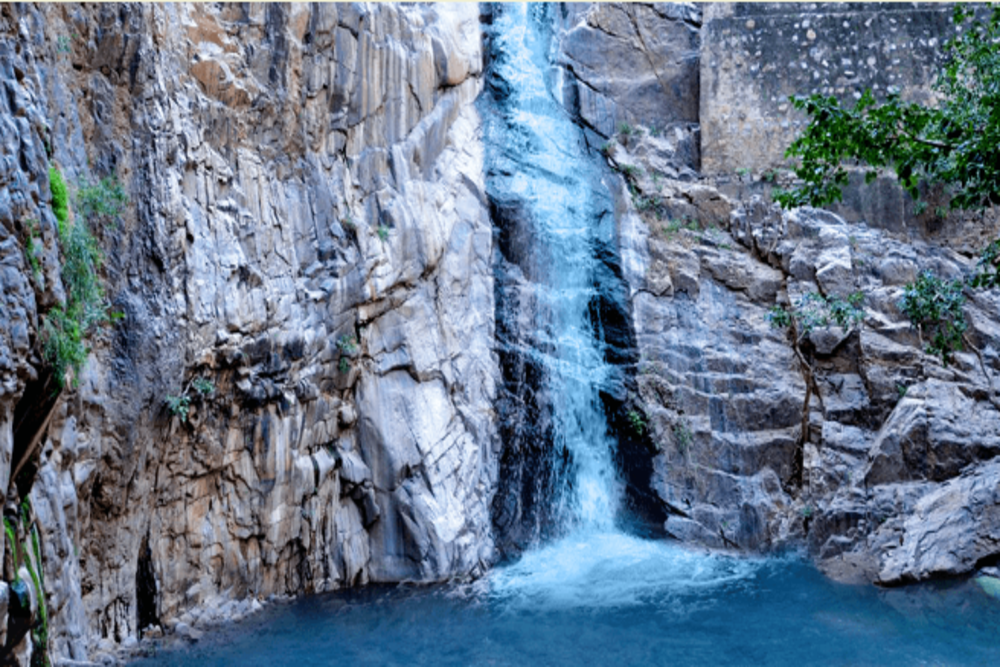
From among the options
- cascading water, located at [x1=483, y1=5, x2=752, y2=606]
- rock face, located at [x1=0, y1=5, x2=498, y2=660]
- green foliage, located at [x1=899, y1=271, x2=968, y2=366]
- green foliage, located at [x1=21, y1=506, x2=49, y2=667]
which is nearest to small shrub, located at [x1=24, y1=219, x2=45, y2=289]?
rock face, located at [x1=0, y1=5, x2=498, y2=660]

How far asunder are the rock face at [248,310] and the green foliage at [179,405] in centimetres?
5

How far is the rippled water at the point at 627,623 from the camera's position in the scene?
34.3 ft

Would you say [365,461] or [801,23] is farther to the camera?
[801,23]

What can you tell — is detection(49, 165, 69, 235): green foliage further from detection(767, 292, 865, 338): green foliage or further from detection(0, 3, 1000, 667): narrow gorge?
detection(767, 292, 865, 338): green foliage

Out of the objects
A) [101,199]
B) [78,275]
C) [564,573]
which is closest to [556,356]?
[564,573]

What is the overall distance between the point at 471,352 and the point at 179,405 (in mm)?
5740

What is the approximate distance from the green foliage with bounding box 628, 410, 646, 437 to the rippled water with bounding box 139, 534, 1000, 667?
2.55 meters

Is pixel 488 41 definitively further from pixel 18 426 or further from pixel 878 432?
pixel 18 426

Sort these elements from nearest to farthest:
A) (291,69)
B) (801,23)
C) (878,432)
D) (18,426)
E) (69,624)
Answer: (18,426) < (69,624) < (291,69) < (878,432) < (801,23)

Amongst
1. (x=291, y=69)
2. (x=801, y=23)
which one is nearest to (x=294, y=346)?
(x=291, y=69)

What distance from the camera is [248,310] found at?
39.0ft

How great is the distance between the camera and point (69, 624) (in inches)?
344

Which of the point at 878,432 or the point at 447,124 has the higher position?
the point at 447,124

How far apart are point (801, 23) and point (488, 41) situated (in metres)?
6.75
